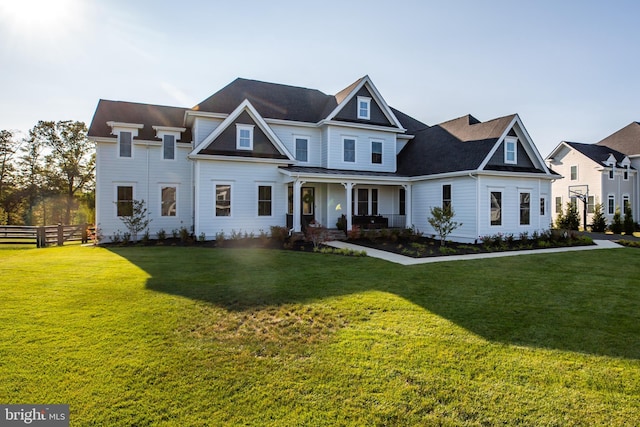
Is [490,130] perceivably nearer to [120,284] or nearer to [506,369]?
[506,369]

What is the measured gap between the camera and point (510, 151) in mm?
18203

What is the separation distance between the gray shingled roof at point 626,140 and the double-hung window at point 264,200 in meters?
33.5

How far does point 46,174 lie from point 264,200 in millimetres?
30292

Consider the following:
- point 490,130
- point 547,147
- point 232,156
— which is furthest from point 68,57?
point 547,147

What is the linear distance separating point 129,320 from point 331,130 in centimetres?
1672

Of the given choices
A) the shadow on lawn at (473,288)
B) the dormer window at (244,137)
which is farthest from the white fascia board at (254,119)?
the shadow on lawn at (473,288)

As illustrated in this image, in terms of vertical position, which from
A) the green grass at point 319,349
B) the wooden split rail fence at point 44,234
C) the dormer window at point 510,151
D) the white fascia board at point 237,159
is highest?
the dormer window at point 510,151

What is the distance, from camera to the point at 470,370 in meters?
4.08

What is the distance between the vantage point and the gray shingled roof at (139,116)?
717 inches

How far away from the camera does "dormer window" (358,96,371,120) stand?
20953mm

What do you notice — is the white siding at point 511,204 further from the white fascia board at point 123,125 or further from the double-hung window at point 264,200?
the white fascia board at point 123,125

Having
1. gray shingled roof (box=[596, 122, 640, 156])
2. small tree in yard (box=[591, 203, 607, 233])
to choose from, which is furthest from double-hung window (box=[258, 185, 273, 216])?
gray shingled roof (box=[596, 122, 640, 156])

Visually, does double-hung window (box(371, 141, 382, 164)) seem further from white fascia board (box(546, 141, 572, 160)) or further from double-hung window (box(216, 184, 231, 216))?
white fascia board (box(546, 141, 572, 160))

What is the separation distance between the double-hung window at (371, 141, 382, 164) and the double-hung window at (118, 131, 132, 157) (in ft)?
45.2
